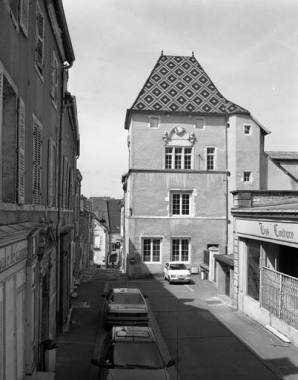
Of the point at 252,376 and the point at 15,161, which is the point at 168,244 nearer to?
the point at 252,376

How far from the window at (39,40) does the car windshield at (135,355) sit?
6618 mm

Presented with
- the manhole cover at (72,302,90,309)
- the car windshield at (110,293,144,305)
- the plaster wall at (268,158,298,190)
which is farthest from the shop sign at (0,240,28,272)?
the plaster wall at (268,158,298,190)

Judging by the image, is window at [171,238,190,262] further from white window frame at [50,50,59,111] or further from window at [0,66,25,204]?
window at [0,66,25,204]

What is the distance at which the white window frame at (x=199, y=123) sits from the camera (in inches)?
1364

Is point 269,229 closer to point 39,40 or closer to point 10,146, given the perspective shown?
point 39,40

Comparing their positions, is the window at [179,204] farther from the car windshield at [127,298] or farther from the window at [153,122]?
the car windshield at [127,298]

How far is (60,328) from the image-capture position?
15.5 m

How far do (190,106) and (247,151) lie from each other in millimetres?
5653

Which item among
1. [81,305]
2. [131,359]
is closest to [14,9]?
[131,359]

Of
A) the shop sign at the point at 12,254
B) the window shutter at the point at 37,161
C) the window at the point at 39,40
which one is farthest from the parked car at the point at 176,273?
the shop sign at the point at 12,254

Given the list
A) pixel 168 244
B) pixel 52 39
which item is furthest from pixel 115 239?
pixel 52 39

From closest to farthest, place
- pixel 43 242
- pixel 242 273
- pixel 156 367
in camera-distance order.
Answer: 1. pixel 156 367
2. pixel 43 242
3. pixel 242 273

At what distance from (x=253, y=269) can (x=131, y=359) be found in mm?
10218

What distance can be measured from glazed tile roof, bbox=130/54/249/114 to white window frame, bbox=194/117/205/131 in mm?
569
